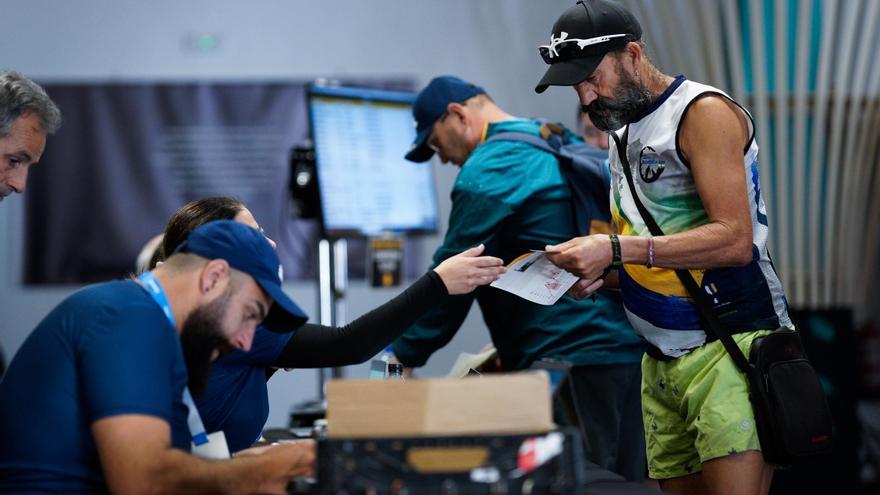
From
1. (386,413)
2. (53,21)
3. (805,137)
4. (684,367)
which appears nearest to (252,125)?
(53,21)

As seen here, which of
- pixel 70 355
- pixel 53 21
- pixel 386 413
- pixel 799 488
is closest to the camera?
pixel 386 413


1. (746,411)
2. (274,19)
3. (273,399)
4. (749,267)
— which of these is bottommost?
(273,399)

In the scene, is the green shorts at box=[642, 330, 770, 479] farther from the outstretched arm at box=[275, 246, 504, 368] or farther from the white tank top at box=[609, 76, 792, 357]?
the outstretched arm at box=[275, 246, 504, 368]

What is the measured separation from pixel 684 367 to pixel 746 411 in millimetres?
161

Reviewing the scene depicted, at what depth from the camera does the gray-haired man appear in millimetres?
2580

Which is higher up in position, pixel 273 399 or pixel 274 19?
pixel 274 19

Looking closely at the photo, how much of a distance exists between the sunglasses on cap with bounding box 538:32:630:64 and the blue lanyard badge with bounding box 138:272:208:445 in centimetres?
101

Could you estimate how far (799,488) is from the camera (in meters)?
4.53

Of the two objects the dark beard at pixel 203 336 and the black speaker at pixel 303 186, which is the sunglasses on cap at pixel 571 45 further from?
the black speaker at pixel 303 186

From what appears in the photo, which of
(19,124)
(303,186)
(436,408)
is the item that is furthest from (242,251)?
(303,186)

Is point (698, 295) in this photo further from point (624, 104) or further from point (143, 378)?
point (143, 378)

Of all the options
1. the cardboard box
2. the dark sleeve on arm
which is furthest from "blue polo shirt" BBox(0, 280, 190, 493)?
the dark sleeve on arm

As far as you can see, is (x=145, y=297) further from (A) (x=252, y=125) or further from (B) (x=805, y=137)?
(A) (x=252, y=125)

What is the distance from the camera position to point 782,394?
2068mm
